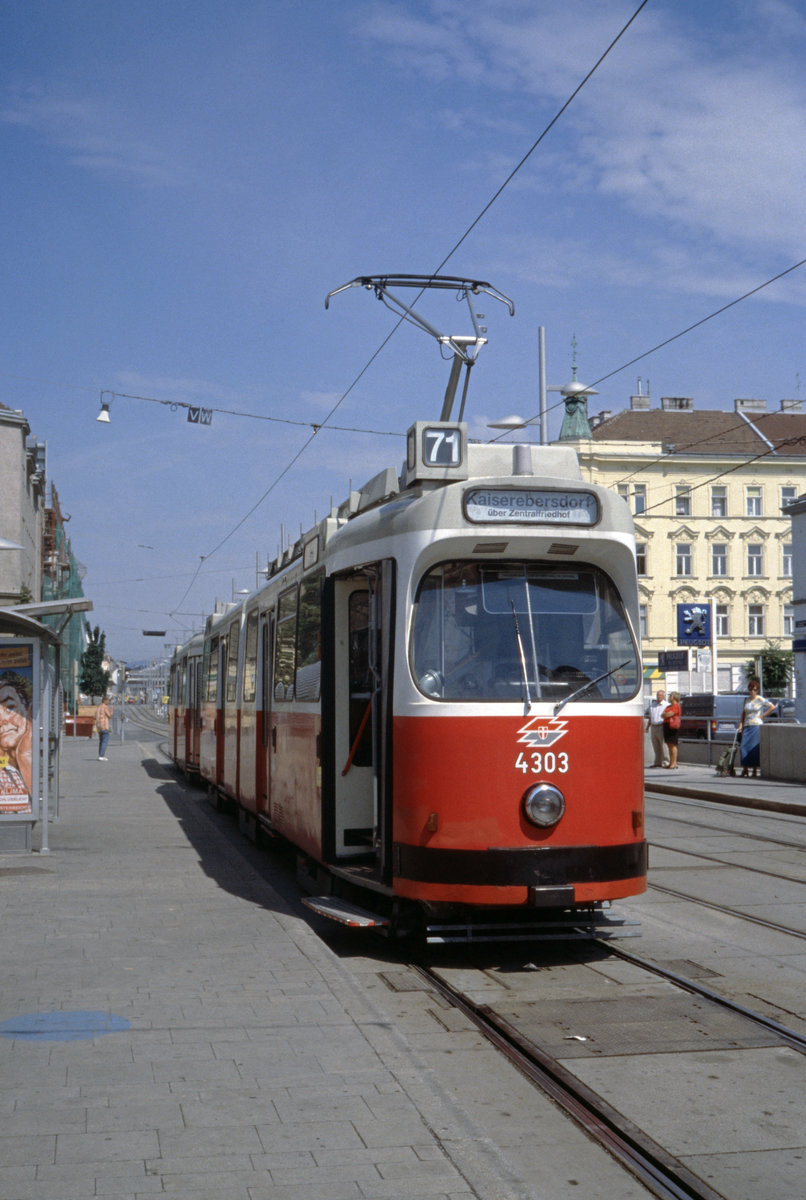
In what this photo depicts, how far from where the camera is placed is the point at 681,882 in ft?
39.1

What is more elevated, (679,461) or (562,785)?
(679,461)

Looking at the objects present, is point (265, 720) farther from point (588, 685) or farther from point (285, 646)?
point (588, 685)

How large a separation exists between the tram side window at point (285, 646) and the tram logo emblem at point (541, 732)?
3502 mm

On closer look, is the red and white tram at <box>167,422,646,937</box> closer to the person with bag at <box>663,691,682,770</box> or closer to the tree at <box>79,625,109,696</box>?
the person with bag at <box>663,691,682,770</box>

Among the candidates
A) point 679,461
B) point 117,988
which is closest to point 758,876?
point 117,988

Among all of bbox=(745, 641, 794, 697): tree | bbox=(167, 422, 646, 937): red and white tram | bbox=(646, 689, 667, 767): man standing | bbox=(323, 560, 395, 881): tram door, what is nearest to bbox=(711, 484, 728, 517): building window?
bbox=(745, 641, 794, 697): tree

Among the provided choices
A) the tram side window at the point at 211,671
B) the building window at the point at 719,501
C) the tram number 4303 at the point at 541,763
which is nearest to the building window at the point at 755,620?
the building window at the point at 719,501

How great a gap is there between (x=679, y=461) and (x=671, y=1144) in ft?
221

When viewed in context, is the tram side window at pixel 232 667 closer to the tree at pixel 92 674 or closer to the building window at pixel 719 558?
the building window at pixel 719 558

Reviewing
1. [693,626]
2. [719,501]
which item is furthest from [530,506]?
[719,501]

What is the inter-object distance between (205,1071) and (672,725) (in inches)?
862

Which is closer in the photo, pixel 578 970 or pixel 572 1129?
pixel 572 1129

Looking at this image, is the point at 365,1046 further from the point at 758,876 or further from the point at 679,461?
the point at 679,461

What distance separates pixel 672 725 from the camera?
87.5ft
